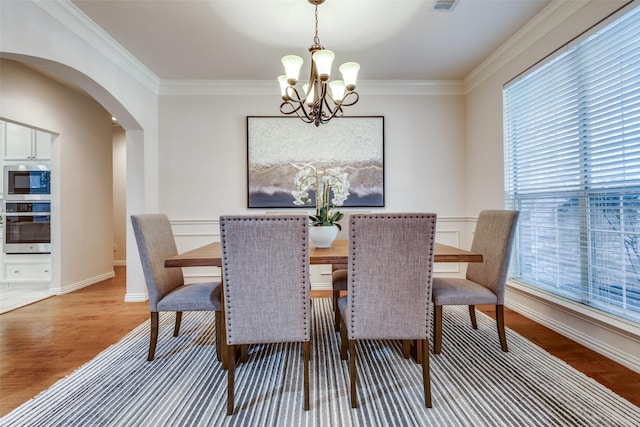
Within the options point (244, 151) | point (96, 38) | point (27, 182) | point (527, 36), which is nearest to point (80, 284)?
point (27, 182)

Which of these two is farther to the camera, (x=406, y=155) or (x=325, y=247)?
(x=406, y=155)

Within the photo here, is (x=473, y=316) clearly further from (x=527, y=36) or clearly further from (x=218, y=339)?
(x=527, y=36)

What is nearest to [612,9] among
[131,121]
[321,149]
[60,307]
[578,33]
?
[578,33]

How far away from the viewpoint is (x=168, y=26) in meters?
2.56

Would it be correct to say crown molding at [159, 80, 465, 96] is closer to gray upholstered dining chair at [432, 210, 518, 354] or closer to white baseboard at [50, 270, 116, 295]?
gray upholstered dining chair at [432, 210, 518, 354]

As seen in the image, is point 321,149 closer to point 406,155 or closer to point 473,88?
point 406,155

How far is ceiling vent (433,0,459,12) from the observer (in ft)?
7.34

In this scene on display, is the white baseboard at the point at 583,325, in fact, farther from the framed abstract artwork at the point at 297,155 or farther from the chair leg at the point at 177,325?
the chair leg at the point at 177,325

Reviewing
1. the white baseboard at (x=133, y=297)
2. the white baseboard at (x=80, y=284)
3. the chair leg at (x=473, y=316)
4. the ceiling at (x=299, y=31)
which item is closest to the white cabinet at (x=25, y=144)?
the white baseboard at (x=80, y=284)

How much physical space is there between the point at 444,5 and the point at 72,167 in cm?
459

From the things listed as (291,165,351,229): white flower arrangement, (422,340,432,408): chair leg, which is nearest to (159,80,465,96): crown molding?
(291,165,351,229): white flower arrangement

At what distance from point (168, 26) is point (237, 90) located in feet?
3.92

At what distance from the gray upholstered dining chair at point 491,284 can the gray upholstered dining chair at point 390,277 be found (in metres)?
0.59

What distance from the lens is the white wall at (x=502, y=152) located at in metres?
1.95
